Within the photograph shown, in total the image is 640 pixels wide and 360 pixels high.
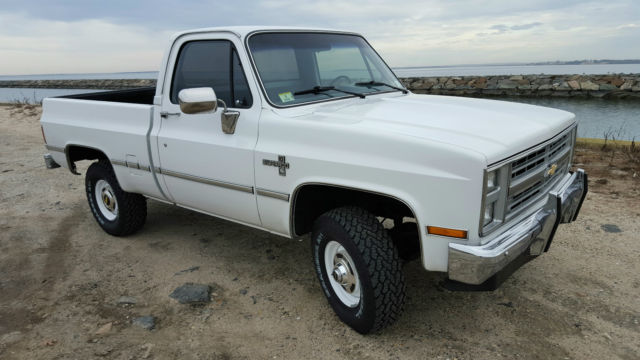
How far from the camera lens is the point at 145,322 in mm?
3170

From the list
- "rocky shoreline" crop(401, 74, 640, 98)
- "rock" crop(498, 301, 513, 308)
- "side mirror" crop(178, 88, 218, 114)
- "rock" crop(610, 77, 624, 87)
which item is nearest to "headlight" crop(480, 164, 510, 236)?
"rock" crop(498, 301, 513, 308)

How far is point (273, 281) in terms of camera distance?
12.2 feet

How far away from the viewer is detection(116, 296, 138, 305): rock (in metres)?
3.44

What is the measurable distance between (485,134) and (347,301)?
1395mm

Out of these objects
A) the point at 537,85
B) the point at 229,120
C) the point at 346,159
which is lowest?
the point at 537,85

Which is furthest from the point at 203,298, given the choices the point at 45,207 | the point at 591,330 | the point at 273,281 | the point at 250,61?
the point at 45,207

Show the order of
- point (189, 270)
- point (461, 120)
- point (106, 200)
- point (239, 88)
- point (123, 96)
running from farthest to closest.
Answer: point (123, 96), point (106, 200), point (189, 270), point (239, 88), point (461, 120)

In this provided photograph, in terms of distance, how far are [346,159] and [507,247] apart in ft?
3.25

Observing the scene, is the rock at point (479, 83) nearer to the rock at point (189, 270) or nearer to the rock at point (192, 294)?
the rock at point (189, 270)

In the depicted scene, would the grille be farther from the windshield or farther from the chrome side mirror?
the chrome side mirror

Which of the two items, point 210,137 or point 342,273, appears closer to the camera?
point 342,273

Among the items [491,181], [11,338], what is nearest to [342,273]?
[491,181]

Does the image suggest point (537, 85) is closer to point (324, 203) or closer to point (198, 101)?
point (324, 203)

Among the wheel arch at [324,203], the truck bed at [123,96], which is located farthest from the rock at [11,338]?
the truck bed at [123,96]
